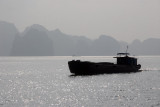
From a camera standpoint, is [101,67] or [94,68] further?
[101,67]

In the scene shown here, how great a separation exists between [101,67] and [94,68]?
3.90 metres

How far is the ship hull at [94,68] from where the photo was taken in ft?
328

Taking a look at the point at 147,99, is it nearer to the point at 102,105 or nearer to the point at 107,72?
the point at 102,105

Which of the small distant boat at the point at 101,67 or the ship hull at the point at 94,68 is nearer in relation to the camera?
the ship hull at the point at 94,68

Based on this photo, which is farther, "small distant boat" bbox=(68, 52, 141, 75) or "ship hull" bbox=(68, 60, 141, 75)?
"small distant boat" bbox=(68, 52, 141, 75)

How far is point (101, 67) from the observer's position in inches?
4205

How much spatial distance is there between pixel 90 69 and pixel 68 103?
5210cm

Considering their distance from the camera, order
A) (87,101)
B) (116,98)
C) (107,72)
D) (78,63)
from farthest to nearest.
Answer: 1. (107,72)
2. (78,63)
3. (116,98)
4. (87,101)

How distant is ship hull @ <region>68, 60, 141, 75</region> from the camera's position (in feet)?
328

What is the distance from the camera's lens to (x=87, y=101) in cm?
5212

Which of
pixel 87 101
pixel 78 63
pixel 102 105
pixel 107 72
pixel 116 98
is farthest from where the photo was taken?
pixel 107 72

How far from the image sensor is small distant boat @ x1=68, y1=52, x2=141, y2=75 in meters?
100

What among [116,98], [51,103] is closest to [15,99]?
[51,103]

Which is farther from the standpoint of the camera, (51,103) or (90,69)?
(90,69)
